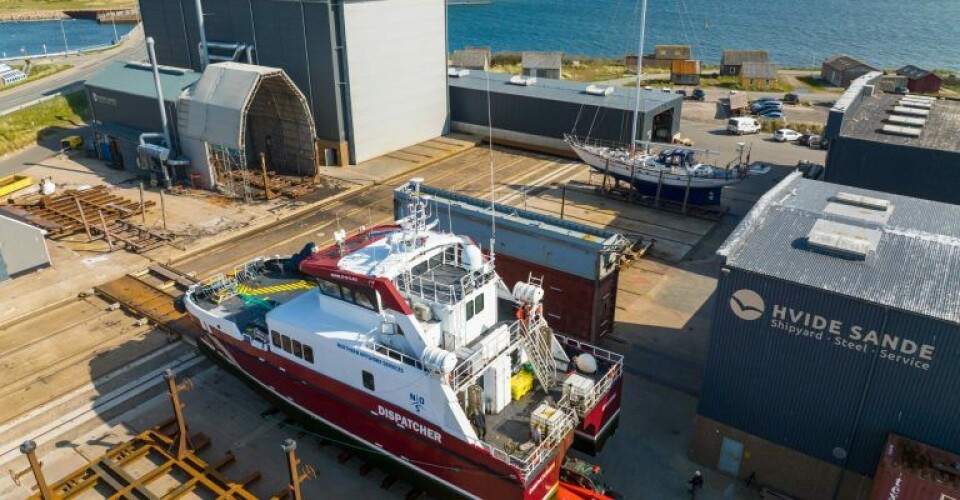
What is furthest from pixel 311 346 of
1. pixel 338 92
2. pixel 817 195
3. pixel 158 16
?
pixel 158 16

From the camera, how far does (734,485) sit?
1667cm

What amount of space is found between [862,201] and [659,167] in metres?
15.7

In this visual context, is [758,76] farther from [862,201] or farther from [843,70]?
[862,201]

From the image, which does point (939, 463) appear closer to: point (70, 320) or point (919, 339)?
point (919, 339)

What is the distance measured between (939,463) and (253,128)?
36.6 meters

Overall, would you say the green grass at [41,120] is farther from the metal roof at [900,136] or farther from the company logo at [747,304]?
the metal roof at [900,136]

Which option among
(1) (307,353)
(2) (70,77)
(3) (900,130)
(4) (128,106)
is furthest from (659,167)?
(2) (70,77)

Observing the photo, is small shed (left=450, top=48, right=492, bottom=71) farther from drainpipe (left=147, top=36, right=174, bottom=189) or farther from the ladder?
the ladder

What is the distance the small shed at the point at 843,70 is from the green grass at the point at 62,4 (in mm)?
136702

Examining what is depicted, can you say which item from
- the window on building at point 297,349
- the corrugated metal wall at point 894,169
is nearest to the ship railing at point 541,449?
the window on building at point 297,349

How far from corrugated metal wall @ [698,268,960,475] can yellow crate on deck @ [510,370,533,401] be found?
443cm

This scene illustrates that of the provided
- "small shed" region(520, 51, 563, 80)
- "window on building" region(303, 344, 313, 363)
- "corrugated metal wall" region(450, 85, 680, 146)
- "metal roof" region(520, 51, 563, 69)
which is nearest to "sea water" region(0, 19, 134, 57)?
"metal roof" region(520, 51, 563, 69)

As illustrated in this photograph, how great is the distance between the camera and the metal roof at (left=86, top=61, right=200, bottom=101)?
3816cm

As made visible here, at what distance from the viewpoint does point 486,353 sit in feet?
Answer: 52.2
